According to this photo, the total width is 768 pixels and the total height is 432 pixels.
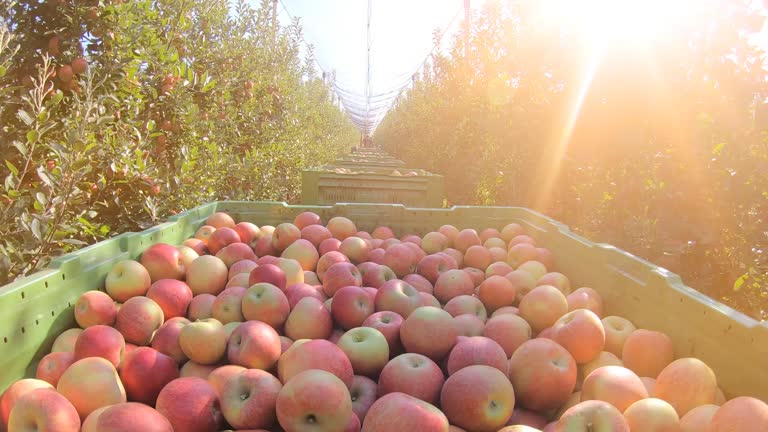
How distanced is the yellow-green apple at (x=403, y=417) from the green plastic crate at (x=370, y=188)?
12.8 feet

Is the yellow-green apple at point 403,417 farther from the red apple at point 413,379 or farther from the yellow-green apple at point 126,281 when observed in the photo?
the yellow-green apple at point 126,281

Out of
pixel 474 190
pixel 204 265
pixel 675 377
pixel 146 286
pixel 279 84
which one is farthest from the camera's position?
pixel 474 190

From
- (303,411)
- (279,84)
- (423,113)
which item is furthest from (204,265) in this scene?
(423,113)

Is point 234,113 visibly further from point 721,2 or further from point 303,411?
point 303,411

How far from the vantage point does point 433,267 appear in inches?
114

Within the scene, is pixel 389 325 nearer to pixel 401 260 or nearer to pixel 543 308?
pixel 543 308

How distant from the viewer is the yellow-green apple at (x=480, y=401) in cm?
154

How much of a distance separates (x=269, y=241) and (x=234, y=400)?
173cm

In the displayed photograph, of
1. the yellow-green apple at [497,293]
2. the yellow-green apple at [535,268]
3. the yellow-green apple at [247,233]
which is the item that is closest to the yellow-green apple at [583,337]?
the yellow-green apple at [497,293]

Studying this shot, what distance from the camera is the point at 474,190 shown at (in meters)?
9.75

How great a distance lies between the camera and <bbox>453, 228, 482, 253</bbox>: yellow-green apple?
11.1 feet

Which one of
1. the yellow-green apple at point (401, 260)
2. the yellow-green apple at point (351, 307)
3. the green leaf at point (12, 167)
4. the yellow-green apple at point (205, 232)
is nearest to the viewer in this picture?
the yellow-green apple at point (351, 307)

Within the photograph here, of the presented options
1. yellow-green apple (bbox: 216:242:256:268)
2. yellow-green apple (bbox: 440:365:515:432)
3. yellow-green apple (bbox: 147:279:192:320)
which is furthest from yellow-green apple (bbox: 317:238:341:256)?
yellow-green apple (bbox: 440:365:515:432)

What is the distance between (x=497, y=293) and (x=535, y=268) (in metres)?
0.42
